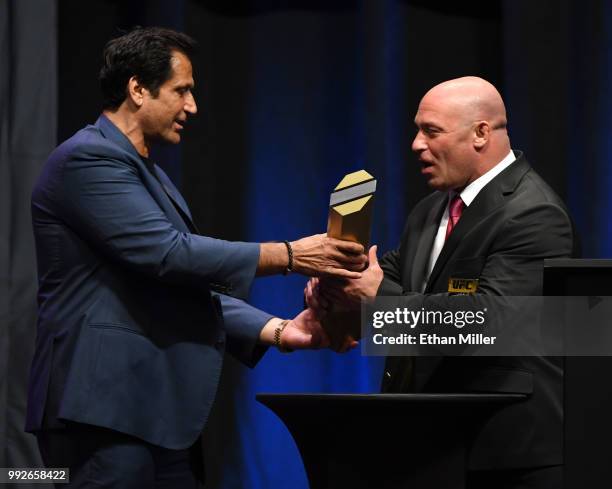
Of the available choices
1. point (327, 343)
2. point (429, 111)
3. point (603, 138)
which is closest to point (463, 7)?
point (603, 138)

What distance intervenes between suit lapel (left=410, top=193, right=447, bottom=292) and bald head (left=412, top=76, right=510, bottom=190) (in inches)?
3.2

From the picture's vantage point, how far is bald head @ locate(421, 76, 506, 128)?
232 centimetres

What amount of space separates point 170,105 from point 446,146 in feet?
2.11

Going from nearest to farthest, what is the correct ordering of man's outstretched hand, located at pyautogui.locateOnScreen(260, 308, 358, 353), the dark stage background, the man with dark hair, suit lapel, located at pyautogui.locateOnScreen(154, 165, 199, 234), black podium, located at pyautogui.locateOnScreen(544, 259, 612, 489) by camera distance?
1. black podium, located at pyautogui.locateOnScreen(544, 259, 612, 489)
2. the man with dark hair
3. suit lapel, located at pyautogui.locateOnScreen(154, 165, 199, 234)
4. man's outstretched hand, located at pyautogui.locateOnScreen(260, 308, 358, 353)
5. the dark stage background

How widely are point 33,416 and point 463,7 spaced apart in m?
2.22

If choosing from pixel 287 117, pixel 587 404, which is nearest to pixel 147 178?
pixel 587 404

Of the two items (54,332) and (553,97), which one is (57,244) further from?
(553,97)

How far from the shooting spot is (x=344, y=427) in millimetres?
1664

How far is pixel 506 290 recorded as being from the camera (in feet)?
6.67

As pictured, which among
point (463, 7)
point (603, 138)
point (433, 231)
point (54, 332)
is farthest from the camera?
point (463, 7)

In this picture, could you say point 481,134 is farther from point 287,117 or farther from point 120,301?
point 287,117

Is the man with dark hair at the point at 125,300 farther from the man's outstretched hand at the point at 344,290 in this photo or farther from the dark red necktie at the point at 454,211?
the dark red necktie at the point at 454,211

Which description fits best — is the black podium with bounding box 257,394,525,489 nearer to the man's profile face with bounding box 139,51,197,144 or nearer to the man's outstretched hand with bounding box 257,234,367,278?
the man's outstretched hand with bounding box 257,234,367,278

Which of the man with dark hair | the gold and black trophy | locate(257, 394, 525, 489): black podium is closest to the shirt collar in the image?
the gold and black trophy
